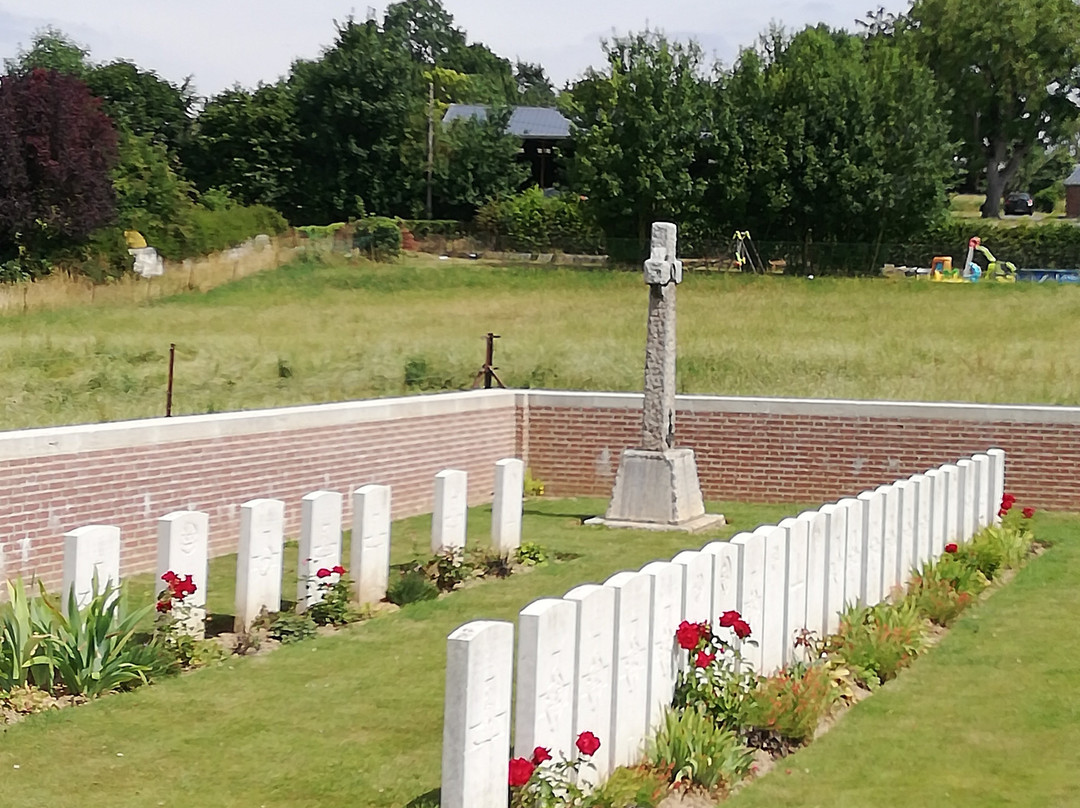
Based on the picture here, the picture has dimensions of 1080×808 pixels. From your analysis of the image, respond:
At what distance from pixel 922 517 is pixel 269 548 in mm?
5184

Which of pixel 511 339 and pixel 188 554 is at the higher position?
pixel 511 339

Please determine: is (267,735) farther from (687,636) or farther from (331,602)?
(331,602)

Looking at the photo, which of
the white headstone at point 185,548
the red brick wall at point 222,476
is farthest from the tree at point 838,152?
the white headstone at point 185,548

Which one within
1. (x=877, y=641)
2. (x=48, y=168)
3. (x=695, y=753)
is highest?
(x=48, y=168)

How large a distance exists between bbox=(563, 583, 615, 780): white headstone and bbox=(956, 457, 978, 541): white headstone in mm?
7350

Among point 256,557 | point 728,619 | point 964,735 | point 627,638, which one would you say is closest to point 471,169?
point 256,557

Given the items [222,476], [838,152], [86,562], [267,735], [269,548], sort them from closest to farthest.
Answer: [267,735] < [86,562] < [269,548] < [222,476] < [838,152]

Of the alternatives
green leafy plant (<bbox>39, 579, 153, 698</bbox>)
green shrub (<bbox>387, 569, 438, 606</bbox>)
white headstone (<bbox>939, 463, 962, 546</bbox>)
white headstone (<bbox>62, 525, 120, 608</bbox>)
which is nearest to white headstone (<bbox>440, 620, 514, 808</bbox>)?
green leafy plant (<bbox>39, 579, 153, 698</bbox>)

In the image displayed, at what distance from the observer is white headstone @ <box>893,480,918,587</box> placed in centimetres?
1077

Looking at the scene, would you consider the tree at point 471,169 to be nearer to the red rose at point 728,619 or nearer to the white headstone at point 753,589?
the white headstone at point 753,589

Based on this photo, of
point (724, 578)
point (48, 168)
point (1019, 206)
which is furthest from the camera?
point (1019, 206)

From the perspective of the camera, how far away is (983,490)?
13.7 meters

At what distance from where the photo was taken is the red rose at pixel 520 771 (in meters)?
5.42

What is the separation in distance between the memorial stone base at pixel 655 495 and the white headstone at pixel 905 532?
3960 millimetres
